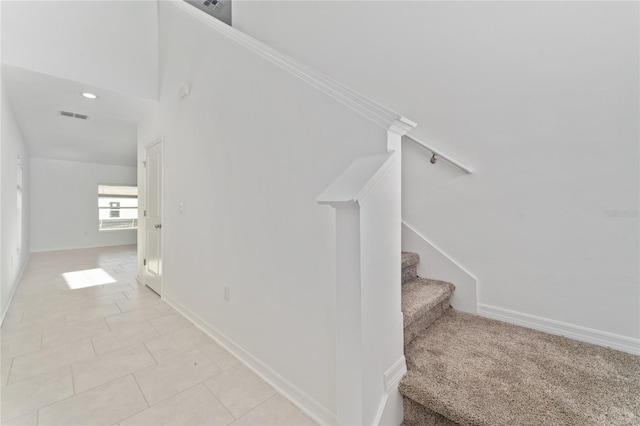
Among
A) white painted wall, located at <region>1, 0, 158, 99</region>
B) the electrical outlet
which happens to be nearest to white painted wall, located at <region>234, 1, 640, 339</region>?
the electrical outlet

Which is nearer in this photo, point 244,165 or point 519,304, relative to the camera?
point 519,304

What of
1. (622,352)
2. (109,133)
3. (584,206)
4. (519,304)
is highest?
(109,133)

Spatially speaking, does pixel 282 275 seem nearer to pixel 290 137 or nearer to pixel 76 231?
pixel 290 137

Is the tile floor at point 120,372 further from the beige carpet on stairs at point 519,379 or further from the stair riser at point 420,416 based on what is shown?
the beige carpet on stairs at point 519,379

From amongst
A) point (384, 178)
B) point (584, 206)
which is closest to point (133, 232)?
point (384, 178)

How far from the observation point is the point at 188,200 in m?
2.78

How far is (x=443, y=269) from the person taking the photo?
2.07m

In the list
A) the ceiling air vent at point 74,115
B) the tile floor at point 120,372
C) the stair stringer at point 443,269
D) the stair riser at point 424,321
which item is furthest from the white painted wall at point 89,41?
the stair riser at point 424,321

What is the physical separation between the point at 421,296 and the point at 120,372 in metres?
2.16

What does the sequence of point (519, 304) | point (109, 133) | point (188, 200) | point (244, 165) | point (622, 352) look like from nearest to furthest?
point (622, 352) → point (519, 304) → point (244, 165) → point (188, 200) → point (109, 133)

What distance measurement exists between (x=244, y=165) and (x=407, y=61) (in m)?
1.57

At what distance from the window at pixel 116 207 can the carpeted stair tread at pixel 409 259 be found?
9068 millimetres

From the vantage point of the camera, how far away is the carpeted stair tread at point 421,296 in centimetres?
155

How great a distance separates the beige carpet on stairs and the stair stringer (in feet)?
1.02
